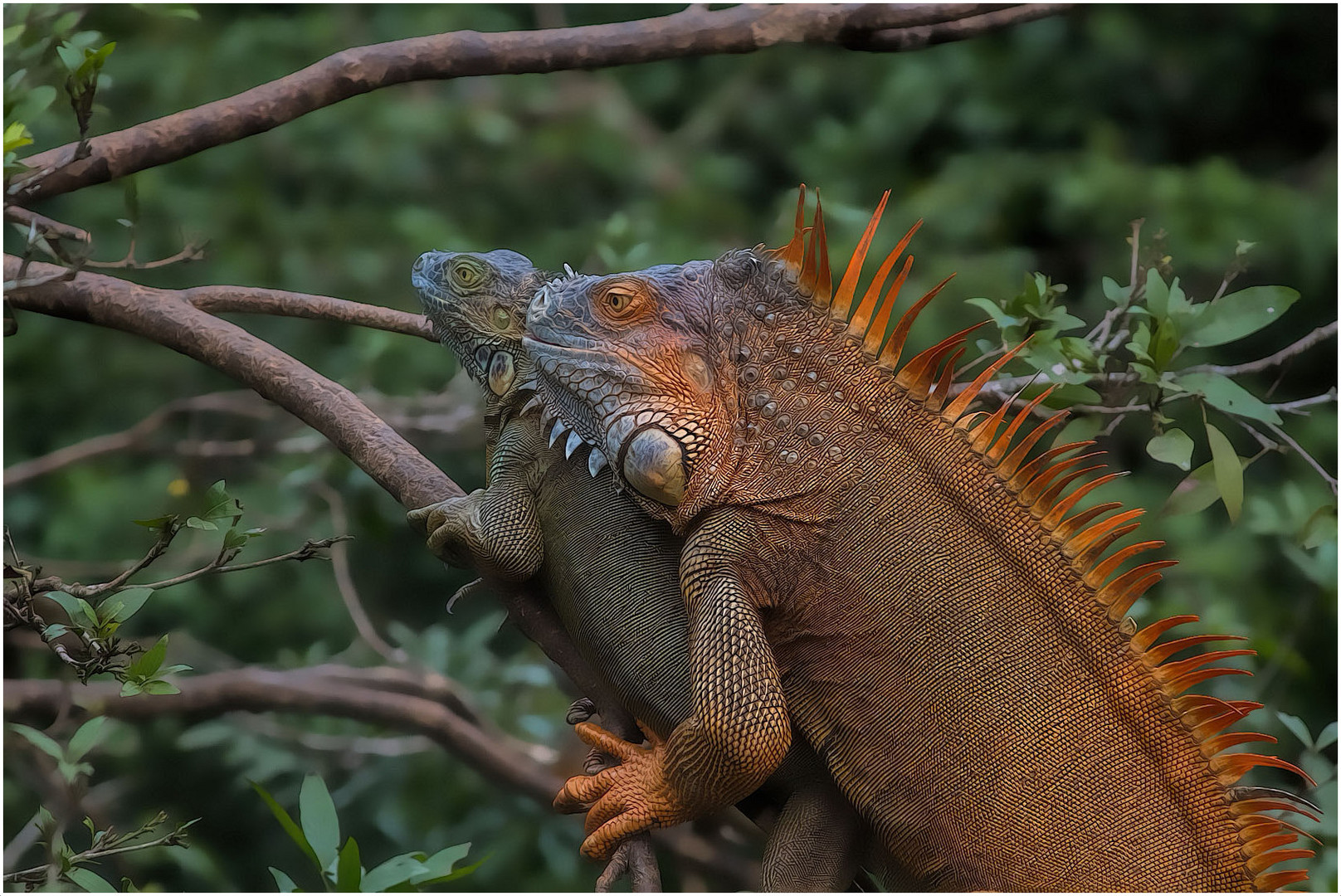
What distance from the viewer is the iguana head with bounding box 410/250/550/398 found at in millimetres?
2650

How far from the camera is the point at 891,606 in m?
2.16

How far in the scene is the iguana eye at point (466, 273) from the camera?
267 cm

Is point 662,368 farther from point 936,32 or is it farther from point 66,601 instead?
point 936,32

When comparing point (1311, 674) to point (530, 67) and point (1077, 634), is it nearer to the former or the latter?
point (1077, 634)

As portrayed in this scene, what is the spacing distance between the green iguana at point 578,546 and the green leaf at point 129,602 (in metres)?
0.65

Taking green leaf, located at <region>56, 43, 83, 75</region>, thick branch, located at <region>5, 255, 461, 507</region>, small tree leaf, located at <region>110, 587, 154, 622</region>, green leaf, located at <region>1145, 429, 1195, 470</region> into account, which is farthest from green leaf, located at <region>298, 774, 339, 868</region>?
green leaf, located at <region>1145, 429, 1195, 470</region>

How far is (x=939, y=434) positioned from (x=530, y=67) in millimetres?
1491

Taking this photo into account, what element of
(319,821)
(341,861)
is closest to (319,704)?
(319,821)

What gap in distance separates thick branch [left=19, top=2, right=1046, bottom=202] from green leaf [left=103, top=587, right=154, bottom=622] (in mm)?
1053

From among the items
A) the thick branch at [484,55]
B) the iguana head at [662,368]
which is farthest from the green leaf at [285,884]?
the thick branch at [484,55]

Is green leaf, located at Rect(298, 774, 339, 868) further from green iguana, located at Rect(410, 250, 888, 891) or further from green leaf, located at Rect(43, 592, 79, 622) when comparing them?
green iguana, located at Rect(410, 250, 888, 891)

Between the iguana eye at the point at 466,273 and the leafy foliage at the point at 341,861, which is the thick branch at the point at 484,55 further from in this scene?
the leafy foliage at the point at 341,861

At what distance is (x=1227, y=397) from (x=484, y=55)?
6.19 feet

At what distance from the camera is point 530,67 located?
2975mm
